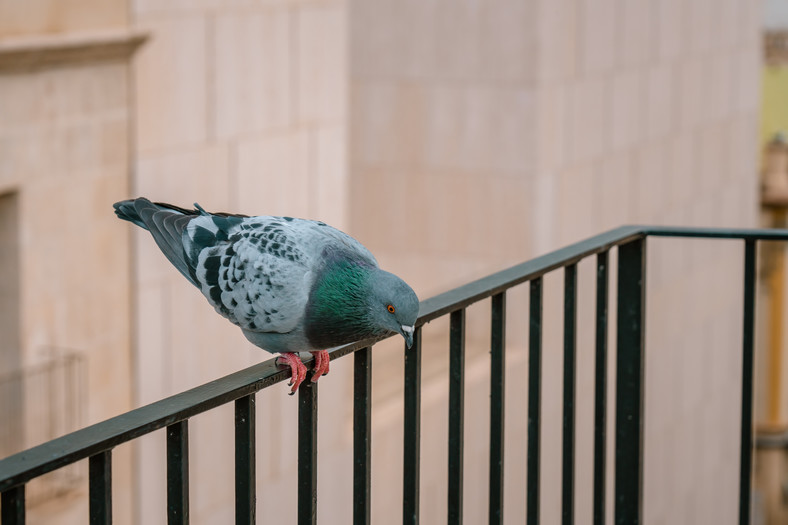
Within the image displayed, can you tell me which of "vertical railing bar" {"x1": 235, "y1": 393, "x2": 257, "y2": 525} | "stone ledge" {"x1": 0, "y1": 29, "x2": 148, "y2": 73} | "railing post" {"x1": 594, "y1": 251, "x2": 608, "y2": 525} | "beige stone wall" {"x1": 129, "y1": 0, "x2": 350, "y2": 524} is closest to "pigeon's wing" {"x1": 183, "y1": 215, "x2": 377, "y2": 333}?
"vertical railing bar" {"x1": 235, "y1": 393, "x2": 257, "y2": 525}

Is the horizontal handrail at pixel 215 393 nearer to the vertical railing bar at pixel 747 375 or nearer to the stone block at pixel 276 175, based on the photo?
the vertical railing bar at pixel 747 375

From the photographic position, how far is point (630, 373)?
2.82 m

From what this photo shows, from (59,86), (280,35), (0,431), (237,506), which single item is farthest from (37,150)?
(237,506)

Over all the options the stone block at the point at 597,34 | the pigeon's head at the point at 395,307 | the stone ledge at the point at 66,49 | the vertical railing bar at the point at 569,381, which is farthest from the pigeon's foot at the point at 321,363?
the stone block at the point at 597,34

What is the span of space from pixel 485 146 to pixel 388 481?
2899mm

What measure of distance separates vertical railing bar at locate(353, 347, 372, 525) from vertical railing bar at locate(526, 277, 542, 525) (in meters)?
0.44

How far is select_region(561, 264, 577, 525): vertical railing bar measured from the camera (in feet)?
8.02

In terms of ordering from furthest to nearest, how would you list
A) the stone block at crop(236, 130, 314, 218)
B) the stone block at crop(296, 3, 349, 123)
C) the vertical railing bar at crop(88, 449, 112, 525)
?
1. the stone block at crop(296, 3, 349, 123)
2. the stone block at crop(236, 130, 314, 218)
3. the vertical railing bar at crop(88, 449, 112, 525)

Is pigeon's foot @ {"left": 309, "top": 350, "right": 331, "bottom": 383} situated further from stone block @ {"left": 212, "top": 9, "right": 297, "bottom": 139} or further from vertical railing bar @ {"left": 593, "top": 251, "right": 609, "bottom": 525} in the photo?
stone block @ {"left": 212, "top": 9, "right": 297, "bottom": 139}

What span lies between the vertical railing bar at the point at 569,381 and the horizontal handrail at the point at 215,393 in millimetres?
64

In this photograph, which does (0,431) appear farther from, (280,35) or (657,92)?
(657,92)

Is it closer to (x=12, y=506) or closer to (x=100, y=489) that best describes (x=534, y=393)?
(x=100, y=489)

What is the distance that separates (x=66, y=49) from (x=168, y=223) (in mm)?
3867

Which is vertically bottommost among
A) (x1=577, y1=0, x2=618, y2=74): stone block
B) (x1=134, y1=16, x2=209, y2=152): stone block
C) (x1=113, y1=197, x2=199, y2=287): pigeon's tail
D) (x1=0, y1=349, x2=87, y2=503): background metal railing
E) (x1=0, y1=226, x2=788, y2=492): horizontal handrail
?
(x1=0, y1=349, x2=87, y2=503): background metal railing
